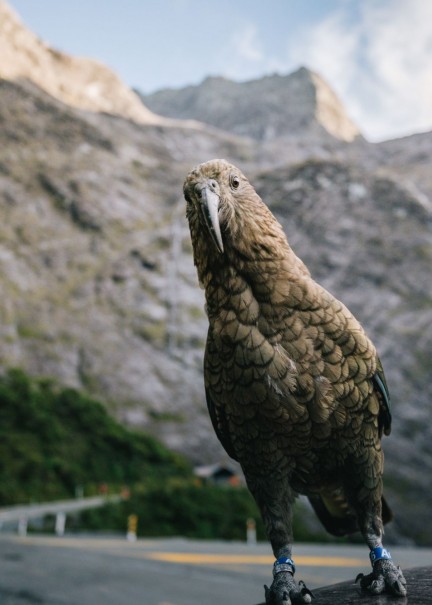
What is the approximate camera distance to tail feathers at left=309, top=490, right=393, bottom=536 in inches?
103

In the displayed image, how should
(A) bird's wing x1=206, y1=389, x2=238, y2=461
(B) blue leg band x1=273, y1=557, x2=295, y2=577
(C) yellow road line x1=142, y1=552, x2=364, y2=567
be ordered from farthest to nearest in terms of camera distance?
(C) yellow road line x1=142, y1=552, x2=364, y2=567 → (A) bird's wing x1=206, y1=389, x2=238, y2=461 → (B) blue leg band x1=273, y1=557, x2=295, y2=577

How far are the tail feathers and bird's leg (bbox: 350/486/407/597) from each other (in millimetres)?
260

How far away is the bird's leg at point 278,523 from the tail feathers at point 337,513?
1.27 ft

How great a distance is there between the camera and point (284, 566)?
7.13 ft

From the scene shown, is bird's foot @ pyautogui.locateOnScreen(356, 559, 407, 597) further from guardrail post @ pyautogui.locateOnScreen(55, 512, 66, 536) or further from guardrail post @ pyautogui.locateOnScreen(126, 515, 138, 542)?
guardrail post @ pyautogui.locateOnScreen(55, 512, 66, 536)

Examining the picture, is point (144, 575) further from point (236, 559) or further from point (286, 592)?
point (286, 592)

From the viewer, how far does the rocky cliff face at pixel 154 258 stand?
24.4 m

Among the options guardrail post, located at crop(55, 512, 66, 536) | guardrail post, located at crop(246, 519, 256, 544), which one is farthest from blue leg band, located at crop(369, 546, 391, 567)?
guardrail post, located at crop(55, 512, 66, 536)

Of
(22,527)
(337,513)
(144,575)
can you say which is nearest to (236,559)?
(144,575)

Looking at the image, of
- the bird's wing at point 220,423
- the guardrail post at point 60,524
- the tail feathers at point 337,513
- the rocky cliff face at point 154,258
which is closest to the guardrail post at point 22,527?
the guardrail post at point 60,524

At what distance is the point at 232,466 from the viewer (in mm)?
21797

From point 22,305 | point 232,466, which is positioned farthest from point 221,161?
point 22,305

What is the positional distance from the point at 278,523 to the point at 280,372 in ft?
2.07

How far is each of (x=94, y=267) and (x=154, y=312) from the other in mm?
3962
